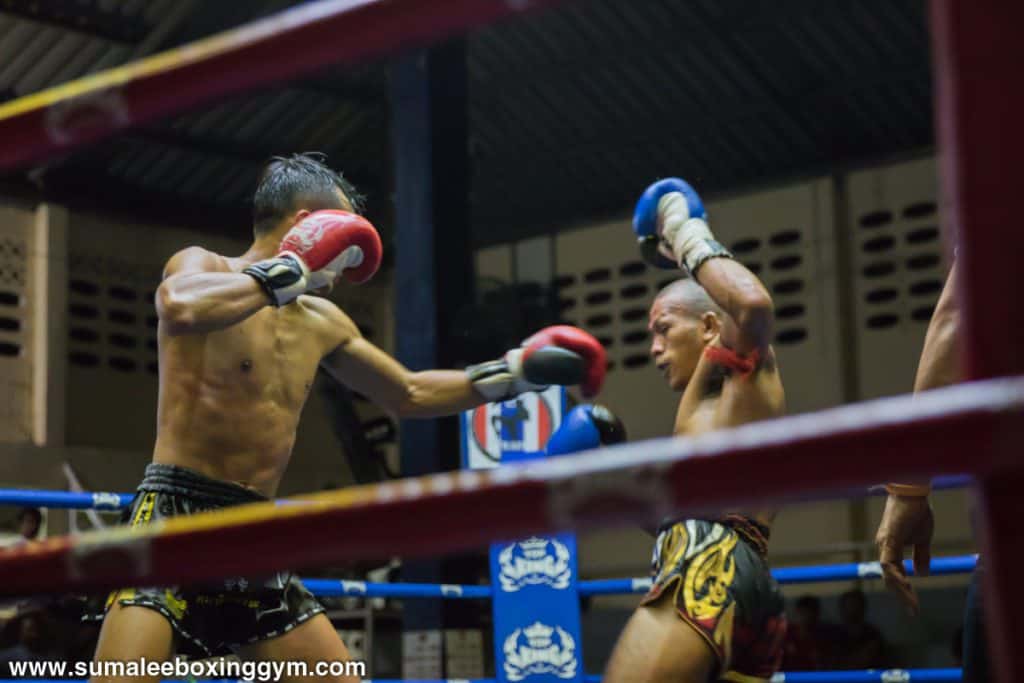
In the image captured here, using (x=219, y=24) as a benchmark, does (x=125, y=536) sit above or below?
below

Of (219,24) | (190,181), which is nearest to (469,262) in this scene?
(219,24)

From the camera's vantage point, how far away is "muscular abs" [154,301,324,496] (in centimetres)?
239

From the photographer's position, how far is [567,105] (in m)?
9.12

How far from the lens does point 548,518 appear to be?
833 mm

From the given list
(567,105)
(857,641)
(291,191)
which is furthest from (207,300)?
(567,105)

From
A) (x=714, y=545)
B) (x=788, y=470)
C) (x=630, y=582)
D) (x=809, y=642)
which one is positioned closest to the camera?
(x=788, y=470)

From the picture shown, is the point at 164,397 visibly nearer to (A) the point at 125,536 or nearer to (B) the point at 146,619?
(B) the point at 146,619

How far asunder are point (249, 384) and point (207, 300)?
0.75ft

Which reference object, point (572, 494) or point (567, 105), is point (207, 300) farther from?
point (567, 105)

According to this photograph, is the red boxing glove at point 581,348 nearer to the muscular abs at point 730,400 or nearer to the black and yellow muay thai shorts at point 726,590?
the muscular abs at point 730,400

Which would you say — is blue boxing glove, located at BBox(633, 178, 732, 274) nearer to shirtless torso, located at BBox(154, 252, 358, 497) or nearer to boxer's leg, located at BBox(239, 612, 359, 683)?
shirtless torso, located at BBox(154, 252, 358, 497)

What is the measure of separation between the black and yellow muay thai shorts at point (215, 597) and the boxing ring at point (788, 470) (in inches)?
53.3

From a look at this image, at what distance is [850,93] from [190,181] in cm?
441

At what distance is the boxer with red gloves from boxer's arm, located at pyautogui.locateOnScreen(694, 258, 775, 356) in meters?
0.49
